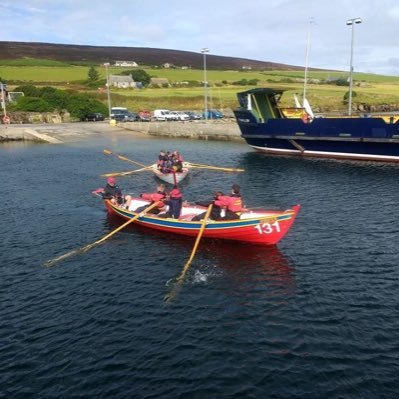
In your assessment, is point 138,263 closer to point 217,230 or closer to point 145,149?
point 217,230

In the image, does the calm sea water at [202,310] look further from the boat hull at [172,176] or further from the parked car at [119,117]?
the parked car at [119,117]

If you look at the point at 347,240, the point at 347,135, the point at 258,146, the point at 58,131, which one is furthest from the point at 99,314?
the point at 58,131

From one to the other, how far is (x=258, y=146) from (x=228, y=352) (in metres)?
45.8

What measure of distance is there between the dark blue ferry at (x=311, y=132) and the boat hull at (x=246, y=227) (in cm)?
2790

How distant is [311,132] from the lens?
50844 millimetres

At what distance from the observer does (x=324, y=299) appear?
57.0 ft

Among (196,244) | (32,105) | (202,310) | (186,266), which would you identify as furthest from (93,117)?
(202,310)

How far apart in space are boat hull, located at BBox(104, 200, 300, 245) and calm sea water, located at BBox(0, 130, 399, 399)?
0.59 meters

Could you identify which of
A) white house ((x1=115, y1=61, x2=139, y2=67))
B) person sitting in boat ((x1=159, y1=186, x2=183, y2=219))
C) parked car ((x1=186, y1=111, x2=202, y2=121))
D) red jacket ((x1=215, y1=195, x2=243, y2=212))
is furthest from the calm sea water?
white house ((x1=115, y1=61, x2=139, y2=67))

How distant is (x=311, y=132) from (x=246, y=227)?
31.9 m

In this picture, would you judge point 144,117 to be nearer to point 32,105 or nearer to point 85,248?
point 32,105

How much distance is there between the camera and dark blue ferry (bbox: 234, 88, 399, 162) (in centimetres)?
4600

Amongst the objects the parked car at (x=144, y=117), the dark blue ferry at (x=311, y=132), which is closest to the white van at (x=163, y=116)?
the parked car at (x=144, y=117)

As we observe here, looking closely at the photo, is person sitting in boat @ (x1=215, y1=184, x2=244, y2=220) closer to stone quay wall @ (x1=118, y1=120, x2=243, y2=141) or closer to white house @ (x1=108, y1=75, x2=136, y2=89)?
stone quay wall @ (x1=118, y1=120, x2=243, y2=141)
